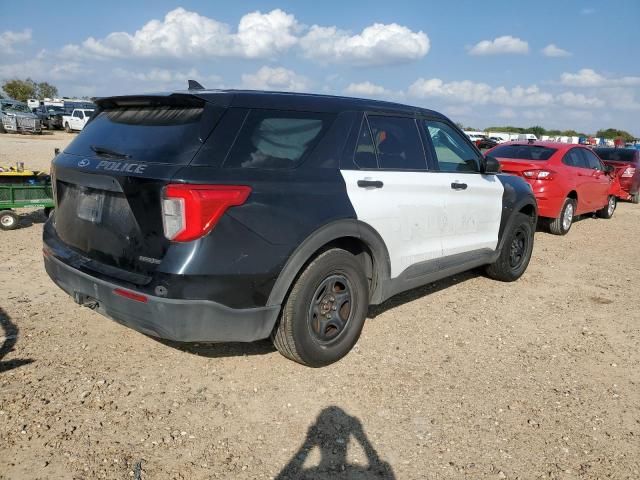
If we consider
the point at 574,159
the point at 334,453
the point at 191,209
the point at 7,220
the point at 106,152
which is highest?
the point at 574,159

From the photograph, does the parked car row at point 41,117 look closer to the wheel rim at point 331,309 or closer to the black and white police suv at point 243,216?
the black and white police suv at point 243,216

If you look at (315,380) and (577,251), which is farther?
(577,251)

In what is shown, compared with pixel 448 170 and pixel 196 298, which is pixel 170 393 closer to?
pixel 196 298

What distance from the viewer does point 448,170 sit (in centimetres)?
457

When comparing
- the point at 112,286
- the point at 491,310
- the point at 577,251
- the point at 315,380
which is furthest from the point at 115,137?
the point at 577,251

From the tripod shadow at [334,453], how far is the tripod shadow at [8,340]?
2.06 m

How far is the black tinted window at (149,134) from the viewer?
9.31ft

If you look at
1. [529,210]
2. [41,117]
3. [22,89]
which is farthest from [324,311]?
[22,89]

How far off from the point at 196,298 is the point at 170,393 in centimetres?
84

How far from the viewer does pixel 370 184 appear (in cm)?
363

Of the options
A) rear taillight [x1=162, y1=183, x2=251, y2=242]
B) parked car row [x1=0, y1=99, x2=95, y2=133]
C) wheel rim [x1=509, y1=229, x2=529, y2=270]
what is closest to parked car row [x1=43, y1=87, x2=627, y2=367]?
rear taillight [x1=162, y1=183, x2=251, y2=242]

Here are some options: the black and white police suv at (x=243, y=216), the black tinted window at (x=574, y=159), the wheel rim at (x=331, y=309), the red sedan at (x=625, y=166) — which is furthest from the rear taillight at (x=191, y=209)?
the red sedan at (x=625, y=166)

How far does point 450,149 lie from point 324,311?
217 centimetres

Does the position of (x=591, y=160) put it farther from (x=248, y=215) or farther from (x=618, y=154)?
(x=248, y=215)
